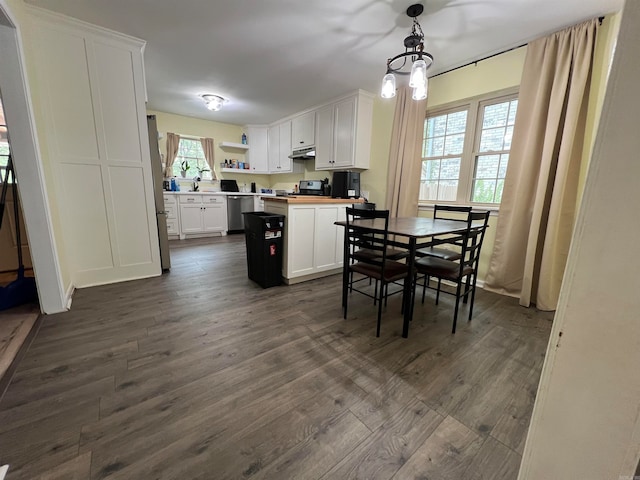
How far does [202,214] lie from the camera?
5312mm

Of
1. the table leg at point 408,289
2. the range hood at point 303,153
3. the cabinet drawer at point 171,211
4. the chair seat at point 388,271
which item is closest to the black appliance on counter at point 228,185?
the cabinet drawer at point 171,211

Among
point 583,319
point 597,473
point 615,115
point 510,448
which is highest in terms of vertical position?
point 615,115

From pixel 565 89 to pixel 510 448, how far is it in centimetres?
279

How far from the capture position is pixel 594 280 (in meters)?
0.47

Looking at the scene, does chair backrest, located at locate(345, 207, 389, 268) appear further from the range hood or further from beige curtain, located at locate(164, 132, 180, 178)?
beige curtain, located at locate(164, 132, 180, 178)

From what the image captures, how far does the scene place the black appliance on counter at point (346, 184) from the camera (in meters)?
3.79

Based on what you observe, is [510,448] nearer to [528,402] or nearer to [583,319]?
[528,402]

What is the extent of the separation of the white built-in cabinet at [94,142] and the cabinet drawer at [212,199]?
2457 millimetres

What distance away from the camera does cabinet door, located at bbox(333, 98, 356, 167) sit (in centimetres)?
378

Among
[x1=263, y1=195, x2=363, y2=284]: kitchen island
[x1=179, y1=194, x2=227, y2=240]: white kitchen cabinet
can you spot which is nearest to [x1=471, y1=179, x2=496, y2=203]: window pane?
[x1=263, y1=195, x2=363, y2=284]: kitchen island

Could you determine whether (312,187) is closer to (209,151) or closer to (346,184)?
(346,184)

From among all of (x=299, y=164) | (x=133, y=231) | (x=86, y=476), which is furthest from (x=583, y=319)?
(x=299, y=164)

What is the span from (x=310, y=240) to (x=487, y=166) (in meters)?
2.22

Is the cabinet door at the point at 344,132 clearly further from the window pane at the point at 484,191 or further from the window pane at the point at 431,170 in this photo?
the window pane at the point at 484,191
